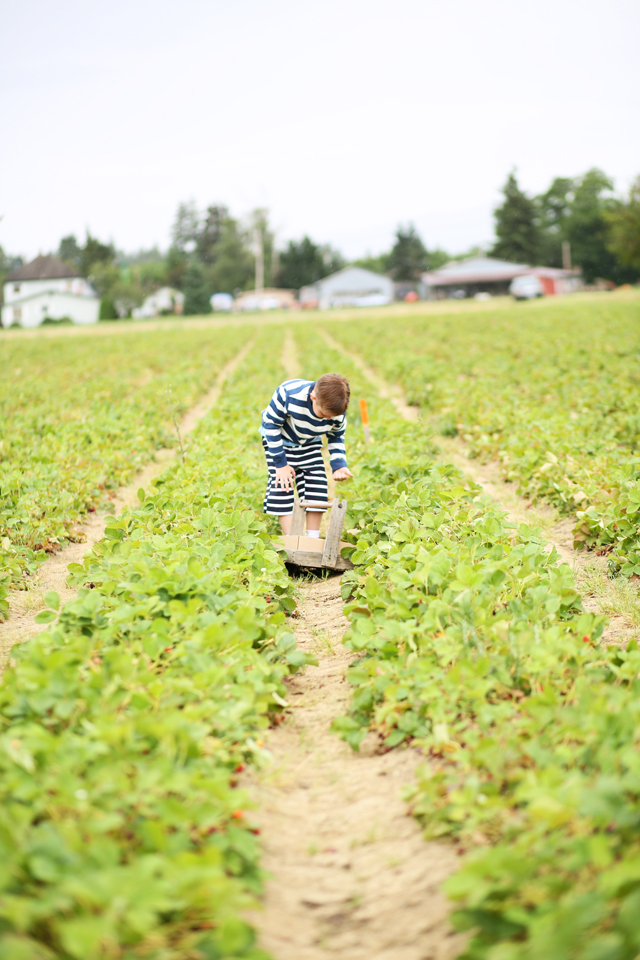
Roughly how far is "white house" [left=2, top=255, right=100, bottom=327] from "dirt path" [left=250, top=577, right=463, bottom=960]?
59.3m

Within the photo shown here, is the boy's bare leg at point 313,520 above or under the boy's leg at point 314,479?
under

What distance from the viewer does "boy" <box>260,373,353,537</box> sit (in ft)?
15.1

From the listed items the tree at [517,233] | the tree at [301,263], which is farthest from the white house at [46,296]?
the tree at [517,233]

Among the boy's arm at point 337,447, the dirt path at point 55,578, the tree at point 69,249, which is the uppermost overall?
the tree at point 69,249

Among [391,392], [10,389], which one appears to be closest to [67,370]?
[10,389]

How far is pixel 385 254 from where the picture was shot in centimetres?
9219

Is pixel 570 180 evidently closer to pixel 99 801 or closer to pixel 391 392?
pixel 391 392

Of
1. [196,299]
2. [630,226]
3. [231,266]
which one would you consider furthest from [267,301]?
[630,226]

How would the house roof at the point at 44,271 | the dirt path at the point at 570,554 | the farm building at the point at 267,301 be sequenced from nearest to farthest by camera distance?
the dirt path at the point at 570,554 < the farm building at the point at 267,301 < the house roof at the point at 44,271

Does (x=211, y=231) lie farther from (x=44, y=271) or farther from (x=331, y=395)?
(x=331, y=395)

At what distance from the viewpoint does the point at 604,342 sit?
1680 centimetres

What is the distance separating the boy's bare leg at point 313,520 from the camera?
5141mm

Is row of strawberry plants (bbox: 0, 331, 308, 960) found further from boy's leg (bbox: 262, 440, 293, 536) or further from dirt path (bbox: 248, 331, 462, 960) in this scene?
boy's leg (bbox: 262, 440, 293, 536)

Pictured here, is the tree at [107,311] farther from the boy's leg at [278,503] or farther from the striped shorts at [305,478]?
the boy's leg at [278,503]
